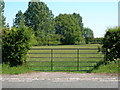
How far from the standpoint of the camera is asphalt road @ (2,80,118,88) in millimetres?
7938

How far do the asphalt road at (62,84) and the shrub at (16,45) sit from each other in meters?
3.55

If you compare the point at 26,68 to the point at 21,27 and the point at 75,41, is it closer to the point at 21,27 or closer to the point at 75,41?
the point at 21,27

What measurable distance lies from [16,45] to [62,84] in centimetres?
475

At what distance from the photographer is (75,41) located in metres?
77.9

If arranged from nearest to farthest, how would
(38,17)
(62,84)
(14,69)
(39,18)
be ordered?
1. (62,84)
2. (14,69)
3. (38,17)
4. (39,18)

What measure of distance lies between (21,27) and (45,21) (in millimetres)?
55213

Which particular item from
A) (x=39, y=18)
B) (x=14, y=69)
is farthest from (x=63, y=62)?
(x=39, y=18)

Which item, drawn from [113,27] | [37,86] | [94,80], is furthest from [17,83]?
[113,27]

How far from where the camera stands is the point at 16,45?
1215 centimetres

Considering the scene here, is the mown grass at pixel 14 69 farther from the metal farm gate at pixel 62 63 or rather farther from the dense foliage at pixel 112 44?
the dense foliage at pixel 112 44

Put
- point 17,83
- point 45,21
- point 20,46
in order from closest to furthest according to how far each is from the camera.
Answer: point 17,83, point 20,46, point 45,21

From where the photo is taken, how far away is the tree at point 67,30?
7625 centimetres

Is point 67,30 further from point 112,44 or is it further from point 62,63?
point 112,44

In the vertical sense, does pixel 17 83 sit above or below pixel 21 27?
below
